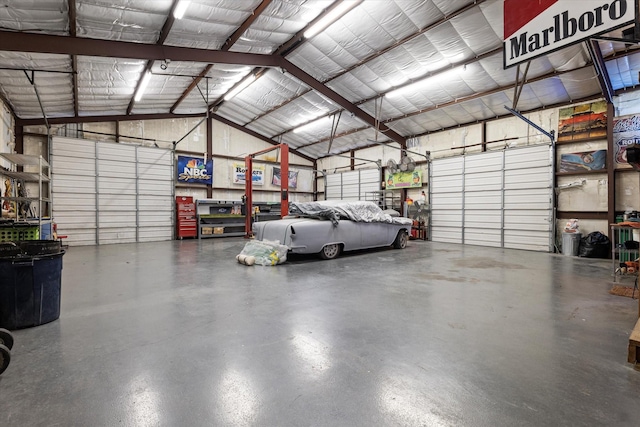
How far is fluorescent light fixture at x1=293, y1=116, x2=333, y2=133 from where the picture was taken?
12161 mm

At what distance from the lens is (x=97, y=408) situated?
155 centimetres

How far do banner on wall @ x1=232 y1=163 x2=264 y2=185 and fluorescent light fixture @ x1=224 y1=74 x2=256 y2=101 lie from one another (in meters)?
3.45

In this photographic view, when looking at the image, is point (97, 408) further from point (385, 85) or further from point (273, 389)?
point (385, 85)

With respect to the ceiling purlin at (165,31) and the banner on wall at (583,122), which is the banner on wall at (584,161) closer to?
the banner on wall at (583,122)

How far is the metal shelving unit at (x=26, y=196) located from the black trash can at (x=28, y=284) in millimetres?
3339

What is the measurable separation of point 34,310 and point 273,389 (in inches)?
99.3

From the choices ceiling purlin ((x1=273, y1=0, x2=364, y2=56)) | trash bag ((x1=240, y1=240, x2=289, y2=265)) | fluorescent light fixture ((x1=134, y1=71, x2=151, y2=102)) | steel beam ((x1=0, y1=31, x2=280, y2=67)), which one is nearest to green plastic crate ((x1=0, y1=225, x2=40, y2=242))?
steel beam ((x1=0, y1=31, x2=280, y2=67))

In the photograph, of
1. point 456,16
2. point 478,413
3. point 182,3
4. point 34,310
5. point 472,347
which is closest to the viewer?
point 478,413

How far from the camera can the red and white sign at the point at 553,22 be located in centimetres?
222

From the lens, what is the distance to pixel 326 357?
2121 mm

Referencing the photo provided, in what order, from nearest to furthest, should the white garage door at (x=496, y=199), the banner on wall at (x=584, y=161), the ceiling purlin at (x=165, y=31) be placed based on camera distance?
the ceiling purlin at (x=165, y=31)
the banner on wall at (x=584, y=161)
the white garage door at (x=496, y=199)

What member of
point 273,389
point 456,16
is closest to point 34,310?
point 273,389

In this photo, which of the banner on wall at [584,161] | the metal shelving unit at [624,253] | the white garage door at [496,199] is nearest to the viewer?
the metal shelving unit at [624,253]

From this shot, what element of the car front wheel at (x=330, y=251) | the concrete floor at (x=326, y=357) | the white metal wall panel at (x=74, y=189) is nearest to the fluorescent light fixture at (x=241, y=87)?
the white metal wall panel at (x=74, y=189)
